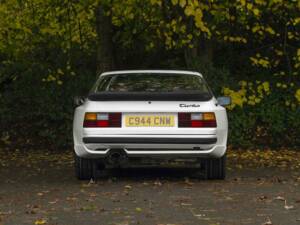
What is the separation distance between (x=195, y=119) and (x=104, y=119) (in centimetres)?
118

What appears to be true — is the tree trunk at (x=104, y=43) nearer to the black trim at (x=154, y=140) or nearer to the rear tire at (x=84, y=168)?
the rear tire at (x=84, y=168)

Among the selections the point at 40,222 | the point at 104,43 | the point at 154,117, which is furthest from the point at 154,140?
the point at 104,43

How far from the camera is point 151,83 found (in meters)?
10.8

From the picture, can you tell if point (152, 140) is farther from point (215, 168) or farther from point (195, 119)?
point (215, 168)

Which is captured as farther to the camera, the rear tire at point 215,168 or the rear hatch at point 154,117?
the rear tire at point 215,168

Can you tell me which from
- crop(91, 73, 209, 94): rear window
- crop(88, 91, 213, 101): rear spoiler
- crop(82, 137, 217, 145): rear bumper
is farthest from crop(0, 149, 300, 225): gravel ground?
crop(91, 73, 209, 94): rear window

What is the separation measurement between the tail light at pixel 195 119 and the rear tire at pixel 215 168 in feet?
2.34

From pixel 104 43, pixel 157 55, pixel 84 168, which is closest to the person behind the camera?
pixel 84 168

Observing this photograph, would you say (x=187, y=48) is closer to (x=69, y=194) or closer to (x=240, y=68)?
(x=240, y=68)

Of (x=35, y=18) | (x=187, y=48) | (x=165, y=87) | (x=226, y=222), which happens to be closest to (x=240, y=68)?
(x=187, y=48)

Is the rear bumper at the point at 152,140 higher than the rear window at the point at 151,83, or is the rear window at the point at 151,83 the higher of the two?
the rear window at the point at 151,83

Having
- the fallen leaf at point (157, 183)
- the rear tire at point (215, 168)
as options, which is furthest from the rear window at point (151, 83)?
the fallen leaf at point (157, 183)

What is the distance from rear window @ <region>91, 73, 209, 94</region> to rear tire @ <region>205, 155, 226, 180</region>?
0.96 meters

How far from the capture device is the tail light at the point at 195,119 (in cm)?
996
